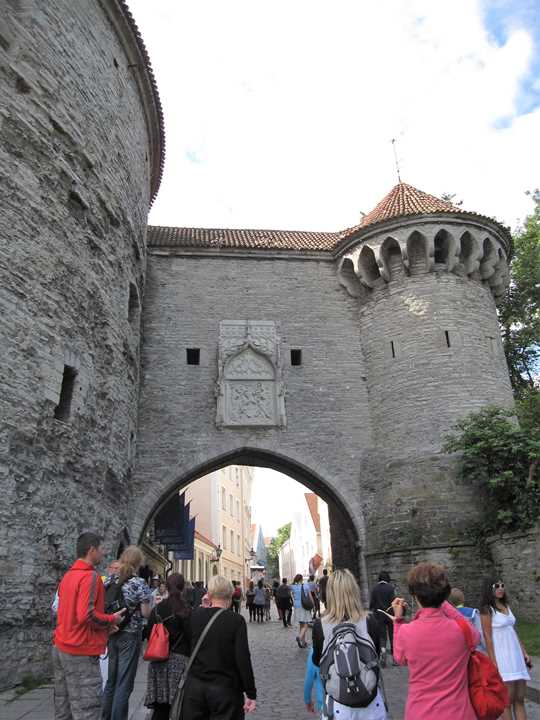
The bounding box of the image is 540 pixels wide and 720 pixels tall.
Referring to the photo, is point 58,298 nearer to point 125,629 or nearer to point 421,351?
point 125,629

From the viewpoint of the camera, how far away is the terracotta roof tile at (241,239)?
619 inches

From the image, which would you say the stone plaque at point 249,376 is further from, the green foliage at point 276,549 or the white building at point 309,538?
the green foliage at point 276,549

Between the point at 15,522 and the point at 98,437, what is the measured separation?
289 cm

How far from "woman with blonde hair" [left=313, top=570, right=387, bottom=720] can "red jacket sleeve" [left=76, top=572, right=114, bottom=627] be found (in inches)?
53.2

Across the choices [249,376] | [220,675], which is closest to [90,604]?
[220,675]

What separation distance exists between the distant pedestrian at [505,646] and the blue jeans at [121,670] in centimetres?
247

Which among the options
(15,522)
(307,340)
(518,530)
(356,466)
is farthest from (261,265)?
(15,522)

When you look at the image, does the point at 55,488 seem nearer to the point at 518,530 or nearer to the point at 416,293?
the point at 518,530

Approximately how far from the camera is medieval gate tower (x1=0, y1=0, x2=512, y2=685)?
796 centimetres

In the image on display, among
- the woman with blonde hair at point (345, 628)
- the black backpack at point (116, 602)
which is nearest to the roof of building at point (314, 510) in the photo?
the black backpack at point (116, 602)

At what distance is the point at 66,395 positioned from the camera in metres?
8.94

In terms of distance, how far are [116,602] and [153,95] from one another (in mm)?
12697

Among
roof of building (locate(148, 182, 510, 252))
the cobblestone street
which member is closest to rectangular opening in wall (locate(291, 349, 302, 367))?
roof of building (locate(148, 182, 510, 252))

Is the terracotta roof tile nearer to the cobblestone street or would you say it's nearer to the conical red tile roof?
the conical red tile roof
